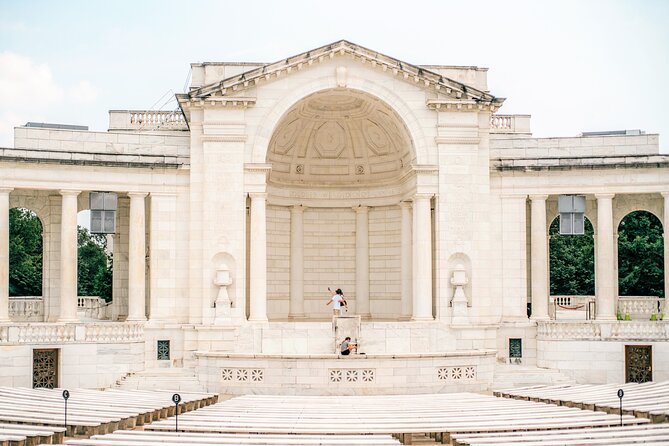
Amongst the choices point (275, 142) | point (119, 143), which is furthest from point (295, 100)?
point (119, 143)

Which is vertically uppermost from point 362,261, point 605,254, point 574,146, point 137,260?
point 574,146

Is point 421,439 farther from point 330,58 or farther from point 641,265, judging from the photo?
point 641,265

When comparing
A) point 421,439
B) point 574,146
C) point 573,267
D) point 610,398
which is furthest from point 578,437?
point 573,267

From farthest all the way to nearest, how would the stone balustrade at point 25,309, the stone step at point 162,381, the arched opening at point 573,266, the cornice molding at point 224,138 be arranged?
the arched opening at point 573,266, the stone balustrade at point 25,309, the cornice molding at point 224,138, the stone step at point 162,381

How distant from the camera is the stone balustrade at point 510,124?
54.2m

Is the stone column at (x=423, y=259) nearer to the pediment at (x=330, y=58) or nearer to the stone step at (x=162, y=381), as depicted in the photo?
the pediment at (x=330, y=58)

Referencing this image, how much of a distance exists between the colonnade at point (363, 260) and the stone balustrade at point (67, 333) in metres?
6.54

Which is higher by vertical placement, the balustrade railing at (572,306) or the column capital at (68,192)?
the column capital at (68,192)

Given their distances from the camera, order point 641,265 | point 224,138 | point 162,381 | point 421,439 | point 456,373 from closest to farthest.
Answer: point 421,439
point 456,373
point 162,381
point 224,138
point 641,265

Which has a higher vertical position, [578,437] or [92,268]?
[92,268]

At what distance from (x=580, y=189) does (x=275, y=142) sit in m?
16.6

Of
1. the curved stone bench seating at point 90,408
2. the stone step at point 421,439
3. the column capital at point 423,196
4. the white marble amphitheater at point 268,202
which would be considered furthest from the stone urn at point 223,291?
the stone step at point 421,439

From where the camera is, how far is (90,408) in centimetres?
2873

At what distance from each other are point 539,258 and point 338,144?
43.3 ft
